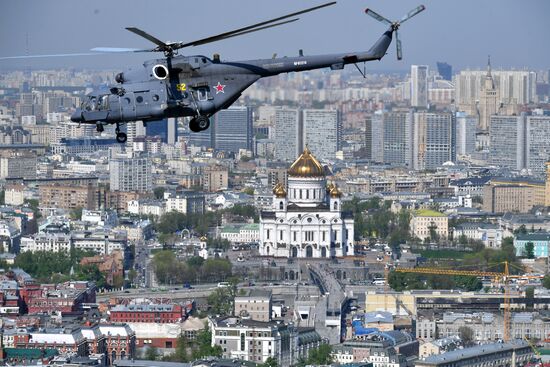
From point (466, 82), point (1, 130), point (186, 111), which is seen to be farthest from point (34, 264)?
point (466, 82)

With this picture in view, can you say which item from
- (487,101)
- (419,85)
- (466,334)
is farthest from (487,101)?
(466,334)

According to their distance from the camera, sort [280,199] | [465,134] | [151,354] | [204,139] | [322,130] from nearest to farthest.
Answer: [151,354] < [280,199] < [322,130] < [465,134] < [204,139]

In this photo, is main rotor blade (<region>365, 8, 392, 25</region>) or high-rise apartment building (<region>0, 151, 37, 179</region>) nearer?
main rotor blade (<region>365, 8, 392, 25</region>)

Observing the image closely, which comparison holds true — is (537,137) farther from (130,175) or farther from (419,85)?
(419,85)

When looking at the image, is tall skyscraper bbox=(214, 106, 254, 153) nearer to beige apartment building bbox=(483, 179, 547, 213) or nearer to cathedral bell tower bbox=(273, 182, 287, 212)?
beige apartment building bbox=(483, 179, 547, 213)

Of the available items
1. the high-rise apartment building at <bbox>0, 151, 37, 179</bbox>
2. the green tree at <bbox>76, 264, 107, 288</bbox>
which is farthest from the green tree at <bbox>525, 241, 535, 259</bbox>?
the high-rise apartment building at <bbox>0, 151, 37, 179</bbox>

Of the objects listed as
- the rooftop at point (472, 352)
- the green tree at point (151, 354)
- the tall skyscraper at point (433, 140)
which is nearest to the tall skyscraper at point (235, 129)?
the tall skyscraper at point (433, 140)
